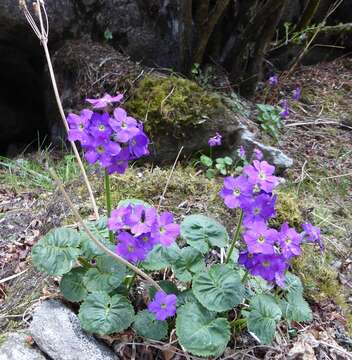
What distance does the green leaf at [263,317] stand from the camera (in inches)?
62.7

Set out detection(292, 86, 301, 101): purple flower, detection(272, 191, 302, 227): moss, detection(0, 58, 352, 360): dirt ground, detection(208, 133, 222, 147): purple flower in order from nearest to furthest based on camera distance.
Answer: detection(0, 58, 352, 360): dirt ground, detection(272, 191, 302, 227): moss, detection(208, 133, 222, 147): purple flower, detection(292, 86, 301, 101): purple flower

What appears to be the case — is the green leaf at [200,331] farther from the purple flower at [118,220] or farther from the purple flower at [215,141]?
the purple flower at [215,141]

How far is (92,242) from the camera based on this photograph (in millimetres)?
1737

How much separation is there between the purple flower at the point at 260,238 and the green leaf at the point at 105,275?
1.46 feet

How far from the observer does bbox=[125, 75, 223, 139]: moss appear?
124 inches

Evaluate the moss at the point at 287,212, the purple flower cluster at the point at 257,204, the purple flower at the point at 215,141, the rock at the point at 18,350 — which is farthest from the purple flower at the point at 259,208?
the purple flower at the point at 215,141

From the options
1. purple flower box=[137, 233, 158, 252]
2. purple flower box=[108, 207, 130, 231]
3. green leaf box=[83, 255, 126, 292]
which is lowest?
green leaf box=[83, 255, 126, 292]

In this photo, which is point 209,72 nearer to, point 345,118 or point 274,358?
point 345,118

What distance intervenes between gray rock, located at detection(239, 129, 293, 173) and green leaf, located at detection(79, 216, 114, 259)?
1.56m

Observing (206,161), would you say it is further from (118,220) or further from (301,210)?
(118,220)

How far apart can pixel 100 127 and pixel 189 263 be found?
0.56 meters

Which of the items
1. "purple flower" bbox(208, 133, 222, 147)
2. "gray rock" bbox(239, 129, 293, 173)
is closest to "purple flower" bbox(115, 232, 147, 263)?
"purple flower" bbox(208, 133, 222, 147)

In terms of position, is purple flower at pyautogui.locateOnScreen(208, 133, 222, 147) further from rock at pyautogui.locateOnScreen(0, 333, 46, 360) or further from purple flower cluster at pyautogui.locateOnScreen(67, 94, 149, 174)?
rock at pyautogui.locateOnScreen(0, 333, 46, 360)

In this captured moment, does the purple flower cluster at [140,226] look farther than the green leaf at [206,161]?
No
